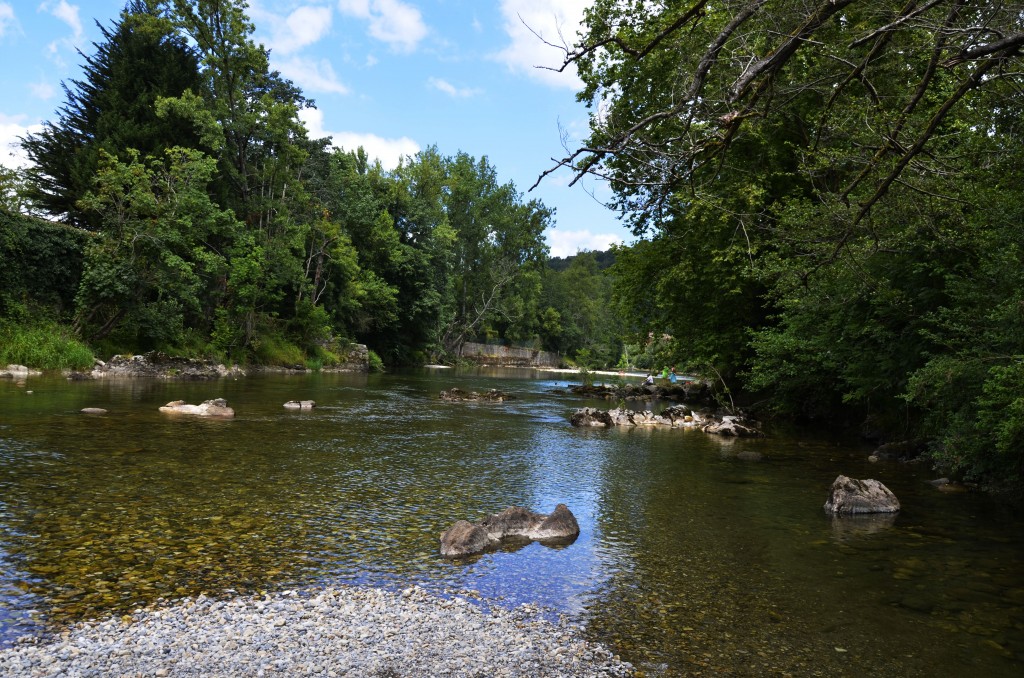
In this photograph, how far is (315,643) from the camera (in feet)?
15.4

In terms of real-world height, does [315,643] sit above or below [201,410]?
below

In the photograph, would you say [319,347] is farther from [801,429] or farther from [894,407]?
[894,407]

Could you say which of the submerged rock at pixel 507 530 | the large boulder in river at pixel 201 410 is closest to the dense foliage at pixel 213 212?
the large boulder in river at pixel 201 410

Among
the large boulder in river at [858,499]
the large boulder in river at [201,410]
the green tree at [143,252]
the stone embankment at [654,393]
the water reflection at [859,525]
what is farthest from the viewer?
the stone embankment at [654,393]

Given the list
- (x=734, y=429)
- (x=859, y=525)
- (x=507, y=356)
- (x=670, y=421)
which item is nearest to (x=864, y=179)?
(x=859, y=525)

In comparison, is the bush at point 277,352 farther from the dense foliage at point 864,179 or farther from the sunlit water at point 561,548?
the dense foliage at point 864,179

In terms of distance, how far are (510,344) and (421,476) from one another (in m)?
85.3

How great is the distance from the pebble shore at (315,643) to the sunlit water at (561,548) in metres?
0.32

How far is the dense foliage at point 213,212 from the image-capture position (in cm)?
2816

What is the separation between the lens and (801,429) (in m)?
22.1

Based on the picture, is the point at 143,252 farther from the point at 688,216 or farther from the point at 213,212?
the point at 688,216

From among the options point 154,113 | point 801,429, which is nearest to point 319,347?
point 154,113

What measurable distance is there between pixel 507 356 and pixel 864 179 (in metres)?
83.3

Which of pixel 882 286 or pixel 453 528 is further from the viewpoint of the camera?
pixel 882 286
